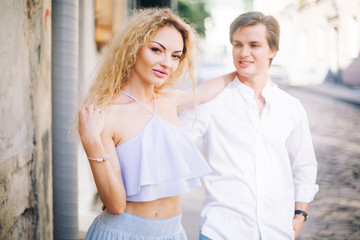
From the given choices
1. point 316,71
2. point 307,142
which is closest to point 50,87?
point 307,142

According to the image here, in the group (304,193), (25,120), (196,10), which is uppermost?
(196,10)

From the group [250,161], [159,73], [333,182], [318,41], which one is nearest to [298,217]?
[250,161]

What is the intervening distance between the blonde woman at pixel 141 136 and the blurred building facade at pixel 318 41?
7271 mm

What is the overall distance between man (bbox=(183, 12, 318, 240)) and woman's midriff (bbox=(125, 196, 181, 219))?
0.29m

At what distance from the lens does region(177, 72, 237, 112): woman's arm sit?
197 centimetres

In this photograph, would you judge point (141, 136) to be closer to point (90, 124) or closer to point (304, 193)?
point (90, 124)

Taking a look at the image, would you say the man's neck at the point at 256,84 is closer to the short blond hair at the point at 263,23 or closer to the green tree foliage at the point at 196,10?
the short blond hair at the point at 263,23

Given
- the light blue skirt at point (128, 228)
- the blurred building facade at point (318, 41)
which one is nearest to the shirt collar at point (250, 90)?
the light blue skirt at point (128, 228)

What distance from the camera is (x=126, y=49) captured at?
164 cm

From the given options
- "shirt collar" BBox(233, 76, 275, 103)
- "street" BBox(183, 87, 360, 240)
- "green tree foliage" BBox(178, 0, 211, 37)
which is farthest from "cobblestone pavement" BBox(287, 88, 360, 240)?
"green tree foliage" BBox(178, 0, 211, 37)

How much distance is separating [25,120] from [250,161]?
121 centimetres

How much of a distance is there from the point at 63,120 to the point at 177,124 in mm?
850

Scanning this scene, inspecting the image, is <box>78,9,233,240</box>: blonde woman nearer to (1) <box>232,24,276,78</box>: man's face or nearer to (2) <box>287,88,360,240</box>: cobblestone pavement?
(1) <box>232,24,276,78</box>: man's face

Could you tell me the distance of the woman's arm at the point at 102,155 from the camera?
1428mm
